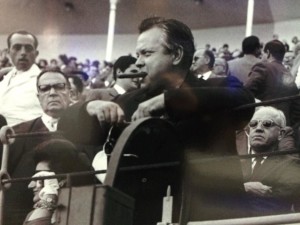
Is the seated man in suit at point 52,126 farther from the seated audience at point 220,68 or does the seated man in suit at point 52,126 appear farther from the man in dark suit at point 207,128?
the seated audience at point 220,68

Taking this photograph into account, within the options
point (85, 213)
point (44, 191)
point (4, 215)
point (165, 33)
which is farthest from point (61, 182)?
point (85, 213)

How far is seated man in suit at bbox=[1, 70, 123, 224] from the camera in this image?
338 cm

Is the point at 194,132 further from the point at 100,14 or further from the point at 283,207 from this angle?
the point at 100,14

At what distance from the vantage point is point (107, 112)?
329 centimetres

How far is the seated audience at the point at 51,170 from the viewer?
426cm

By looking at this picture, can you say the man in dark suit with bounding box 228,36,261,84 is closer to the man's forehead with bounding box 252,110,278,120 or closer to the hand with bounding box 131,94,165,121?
the man's forehead with bounding box 252,110,278,120

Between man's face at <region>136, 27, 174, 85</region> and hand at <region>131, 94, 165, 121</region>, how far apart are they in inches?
11.8

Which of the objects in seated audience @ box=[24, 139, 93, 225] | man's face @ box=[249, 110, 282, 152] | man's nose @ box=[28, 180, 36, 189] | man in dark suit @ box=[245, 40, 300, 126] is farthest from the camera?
man in dark suit @ box=[245, 40, 300, 126]

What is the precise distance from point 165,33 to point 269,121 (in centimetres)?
83

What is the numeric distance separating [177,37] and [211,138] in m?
0.50

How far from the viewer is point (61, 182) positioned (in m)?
4.35

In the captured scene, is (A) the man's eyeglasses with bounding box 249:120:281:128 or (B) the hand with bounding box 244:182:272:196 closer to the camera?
(B) the hand with bounding box 244:182:272:196

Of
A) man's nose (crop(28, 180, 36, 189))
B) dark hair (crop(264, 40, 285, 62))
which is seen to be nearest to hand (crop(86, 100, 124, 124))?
man's nose (crop(28, 180, 36, 189))

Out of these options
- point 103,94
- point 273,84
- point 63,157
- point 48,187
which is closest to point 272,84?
point 273,84
